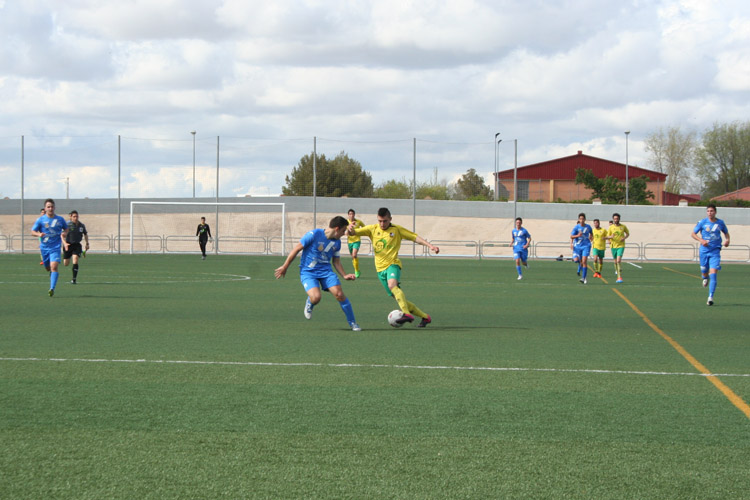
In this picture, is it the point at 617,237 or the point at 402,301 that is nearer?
the point at 402,301

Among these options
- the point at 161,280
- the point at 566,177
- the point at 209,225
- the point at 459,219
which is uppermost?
the point at 566,177

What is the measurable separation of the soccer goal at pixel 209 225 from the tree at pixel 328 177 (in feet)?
5.51

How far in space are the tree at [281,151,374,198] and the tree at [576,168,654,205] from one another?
2426cm

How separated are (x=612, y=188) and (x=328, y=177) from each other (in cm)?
2845

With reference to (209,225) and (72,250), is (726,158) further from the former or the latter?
(72,250)

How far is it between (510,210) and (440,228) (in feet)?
15.9

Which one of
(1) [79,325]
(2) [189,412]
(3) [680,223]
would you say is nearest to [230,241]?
(3) [680,223]

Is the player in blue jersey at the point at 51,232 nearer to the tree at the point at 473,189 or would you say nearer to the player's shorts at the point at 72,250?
the player's shorts at the point at 72,250

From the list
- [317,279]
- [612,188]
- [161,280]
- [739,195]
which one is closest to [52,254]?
[161,280]

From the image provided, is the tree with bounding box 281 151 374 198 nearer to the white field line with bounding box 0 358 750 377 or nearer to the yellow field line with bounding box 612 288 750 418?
the yellow field line with bounding box 612 288 750 418

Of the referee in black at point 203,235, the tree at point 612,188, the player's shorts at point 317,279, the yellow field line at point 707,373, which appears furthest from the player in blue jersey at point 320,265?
the tree at point 612,188

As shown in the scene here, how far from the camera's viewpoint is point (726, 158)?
8181 cm

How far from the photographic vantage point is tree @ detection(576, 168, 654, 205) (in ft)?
208

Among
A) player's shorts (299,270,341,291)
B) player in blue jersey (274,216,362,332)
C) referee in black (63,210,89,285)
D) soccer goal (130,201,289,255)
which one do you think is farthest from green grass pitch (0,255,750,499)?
soccer goal (130,201,289,255)
